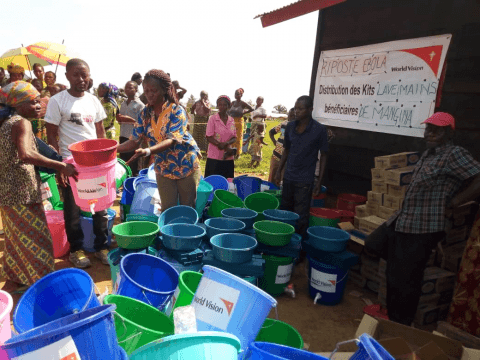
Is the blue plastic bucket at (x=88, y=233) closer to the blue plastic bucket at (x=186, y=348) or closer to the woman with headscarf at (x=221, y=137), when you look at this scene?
the woman with headscarf at (x=221, y=137)

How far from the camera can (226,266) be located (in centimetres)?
293

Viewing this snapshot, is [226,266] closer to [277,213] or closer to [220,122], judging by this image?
[277,213]

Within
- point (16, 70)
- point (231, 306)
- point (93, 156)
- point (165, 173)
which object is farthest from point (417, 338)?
point (16, 70)

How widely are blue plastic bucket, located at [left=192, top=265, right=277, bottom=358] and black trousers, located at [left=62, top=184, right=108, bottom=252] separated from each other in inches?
102

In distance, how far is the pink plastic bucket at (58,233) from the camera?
12.8 ft

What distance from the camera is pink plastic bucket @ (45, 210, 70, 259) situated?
3.90 metres

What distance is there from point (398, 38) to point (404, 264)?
3.19 metres

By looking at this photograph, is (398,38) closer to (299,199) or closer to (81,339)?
(299,199)

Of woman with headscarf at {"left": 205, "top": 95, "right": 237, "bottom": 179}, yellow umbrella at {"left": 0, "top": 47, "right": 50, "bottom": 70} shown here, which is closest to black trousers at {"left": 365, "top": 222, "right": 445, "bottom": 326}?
woman with headscarf at {"left": 205, "top": 95, "right": 237, "bottom": 179}

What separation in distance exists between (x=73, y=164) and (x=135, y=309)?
1.54 m

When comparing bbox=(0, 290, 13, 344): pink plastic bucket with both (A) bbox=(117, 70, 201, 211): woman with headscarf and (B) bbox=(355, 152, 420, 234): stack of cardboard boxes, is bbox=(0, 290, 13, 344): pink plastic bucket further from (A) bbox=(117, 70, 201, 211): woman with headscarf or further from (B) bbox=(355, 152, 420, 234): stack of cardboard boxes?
(B) bbox=(355, 152, 420, 234): stack of cardboard boxes

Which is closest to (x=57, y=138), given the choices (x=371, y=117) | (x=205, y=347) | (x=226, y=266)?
(x=226, y=266)

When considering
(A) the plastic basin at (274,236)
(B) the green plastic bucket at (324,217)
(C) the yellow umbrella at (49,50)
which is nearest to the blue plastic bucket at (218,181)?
(B) the green plastic bucket at (324,217)

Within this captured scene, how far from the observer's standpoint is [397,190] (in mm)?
3754
